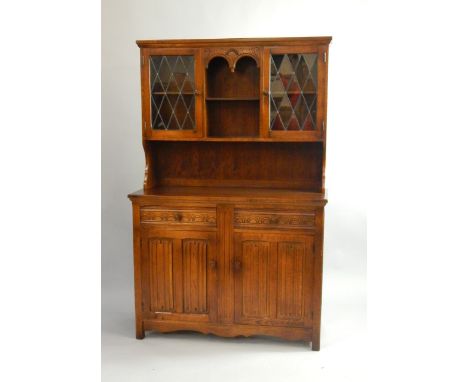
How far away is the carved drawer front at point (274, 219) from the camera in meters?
2.97

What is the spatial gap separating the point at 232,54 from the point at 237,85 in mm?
313

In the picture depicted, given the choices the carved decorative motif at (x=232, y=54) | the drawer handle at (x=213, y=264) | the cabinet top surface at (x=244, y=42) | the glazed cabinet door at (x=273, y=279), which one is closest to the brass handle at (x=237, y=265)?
the glazed cabinet door at (x=273, y=279)

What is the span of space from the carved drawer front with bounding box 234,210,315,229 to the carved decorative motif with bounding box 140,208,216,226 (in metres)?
0.18

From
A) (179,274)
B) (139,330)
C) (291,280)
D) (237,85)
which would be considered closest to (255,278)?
(291,280)

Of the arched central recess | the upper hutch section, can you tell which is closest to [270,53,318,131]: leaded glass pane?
the upper hutch section

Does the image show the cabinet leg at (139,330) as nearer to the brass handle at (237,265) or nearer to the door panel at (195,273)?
the door panel at (195,273)

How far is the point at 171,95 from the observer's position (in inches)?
129

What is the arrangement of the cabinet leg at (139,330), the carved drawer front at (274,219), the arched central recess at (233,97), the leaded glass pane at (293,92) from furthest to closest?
the arched central recess at (233,97) → the cabinet leg at (139,330) → the leaded glass pane at (293,92) → the carved drawer front at (274,219)

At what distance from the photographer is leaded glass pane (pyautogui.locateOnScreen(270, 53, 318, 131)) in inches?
121
